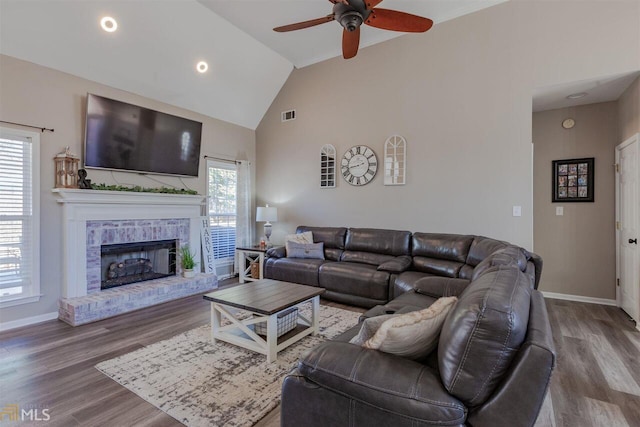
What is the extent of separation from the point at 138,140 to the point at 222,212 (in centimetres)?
180

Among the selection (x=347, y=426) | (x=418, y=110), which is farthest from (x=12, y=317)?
(x=418, y=110)

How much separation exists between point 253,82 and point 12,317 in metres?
4.49

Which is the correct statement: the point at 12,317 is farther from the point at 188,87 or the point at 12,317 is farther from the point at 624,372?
the point at 624,372

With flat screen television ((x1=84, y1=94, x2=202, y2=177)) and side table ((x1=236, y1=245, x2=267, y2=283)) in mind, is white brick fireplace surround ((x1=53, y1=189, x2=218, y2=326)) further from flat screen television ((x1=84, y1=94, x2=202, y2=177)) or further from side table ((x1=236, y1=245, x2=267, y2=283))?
side table ((x1=236, y1=245, x2=267, y2=283))

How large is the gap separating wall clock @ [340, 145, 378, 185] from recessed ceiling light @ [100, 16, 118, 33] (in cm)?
340

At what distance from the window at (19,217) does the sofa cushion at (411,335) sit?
3911 mm

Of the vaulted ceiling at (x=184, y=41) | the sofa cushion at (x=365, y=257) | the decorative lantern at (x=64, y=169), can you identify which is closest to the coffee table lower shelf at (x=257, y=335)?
the sofa cushion at (x=365, y=257)

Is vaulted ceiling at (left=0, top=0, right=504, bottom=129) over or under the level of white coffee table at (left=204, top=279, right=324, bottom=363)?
over

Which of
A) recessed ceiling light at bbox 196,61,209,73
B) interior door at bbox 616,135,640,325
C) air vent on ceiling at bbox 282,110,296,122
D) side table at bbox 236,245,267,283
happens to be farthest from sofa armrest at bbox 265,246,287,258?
interior door at bbox 616,135,640,325

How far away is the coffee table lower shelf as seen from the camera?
2578 mm

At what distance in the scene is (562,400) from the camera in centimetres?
214

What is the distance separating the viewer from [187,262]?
471 cm

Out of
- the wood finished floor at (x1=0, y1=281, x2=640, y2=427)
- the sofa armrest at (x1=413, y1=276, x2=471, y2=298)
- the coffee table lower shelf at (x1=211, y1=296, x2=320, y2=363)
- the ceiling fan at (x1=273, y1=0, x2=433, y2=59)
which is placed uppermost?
the ceiling fan at (x1=273, y1=0, x2=433, y2=59)

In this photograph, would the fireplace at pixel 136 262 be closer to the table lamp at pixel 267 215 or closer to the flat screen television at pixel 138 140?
the flat screen television at pixel 138 140
